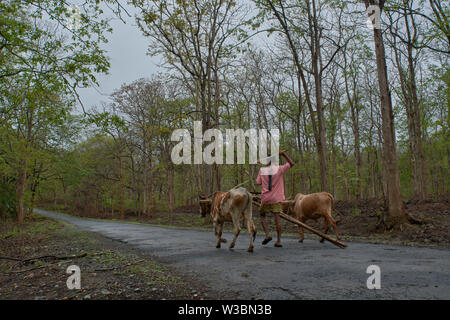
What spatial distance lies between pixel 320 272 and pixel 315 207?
178 inches

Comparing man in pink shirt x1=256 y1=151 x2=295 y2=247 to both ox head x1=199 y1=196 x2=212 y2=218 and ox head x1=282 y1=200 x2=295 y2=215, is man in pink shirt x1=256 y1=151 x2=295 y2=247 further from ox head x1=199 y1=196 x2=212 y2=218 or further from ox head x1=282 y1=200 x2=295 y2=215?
ox head x1=199 y1=196 x2=212 y2=218

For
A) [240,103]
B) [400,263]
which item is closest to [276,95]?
[240,103]

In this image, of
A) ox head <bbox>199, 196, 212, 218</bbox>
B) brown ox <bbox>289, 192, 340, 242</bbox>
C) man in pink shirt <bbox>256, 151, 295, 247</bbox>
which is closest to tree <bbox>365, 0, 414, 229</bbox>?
brown ox <bbox>289, 192, 340, 242</bbox>

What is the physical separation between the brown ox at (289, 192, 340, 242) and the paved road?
186 cm

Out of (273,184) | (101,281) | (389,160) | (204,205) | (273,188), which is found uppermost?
(389,160)

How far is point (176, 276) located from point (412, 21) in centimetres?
2324

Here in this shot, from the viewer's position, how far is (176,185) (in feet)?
162

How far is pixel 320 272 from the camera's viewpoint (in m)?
4.67

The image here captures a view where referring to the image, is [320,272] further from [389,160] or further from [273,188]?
[389,160]

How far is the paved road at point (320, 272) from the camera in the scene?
3605 millimetres

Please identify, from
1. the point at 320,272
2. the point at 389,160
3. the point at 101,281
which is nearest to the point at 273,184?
the point at 320,272

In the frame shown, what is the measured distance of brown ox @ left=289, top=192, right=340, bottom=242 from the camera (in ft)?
28.9
